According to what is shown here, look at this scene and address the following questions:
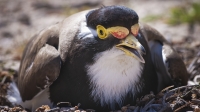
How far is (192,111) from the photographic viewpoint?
463 centimetres

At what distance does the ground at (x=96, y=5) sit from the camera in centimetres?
493

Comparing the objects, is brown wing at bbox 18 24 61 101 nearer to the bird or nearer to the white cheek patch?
the bird

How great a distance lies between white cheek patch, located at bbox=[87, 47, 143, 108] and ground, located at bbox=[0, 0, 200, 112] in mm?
182

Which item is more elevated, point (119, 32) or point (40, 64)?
point (119, 32)

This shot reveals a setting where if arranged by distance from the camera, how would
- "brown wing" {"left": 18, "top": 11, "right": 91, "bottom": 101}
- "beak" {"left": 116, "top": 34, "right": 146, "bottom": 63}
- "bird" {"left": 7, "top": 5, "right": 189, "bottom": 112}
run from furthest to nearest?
1. "brown wing" {"left": 18, "top": 11, "right": 91, "bottom": 101}
2. "bird" {"left": 7, "top": 5, "right": 189, "bottom": 112}
3. "beak" {"left": 116, "top": 34, "right": 146, "bottom": 63}

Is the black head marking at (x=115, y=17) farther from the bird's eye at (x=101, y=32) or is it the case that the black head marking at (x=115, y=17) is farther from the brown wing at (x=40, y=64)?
the brown wing at (x=40, y=64)

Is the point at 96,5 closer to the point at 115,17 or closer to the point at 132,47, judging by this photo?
the point at 115,17

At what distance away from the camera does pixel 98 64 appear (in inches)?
183

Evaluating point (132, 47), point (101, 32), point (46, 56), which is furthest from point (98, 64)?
point (46, 56)

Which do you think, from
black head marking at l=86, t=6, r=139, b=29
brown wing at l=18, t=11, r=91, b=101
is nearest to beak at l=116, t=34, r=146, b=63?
black head marking at l=86, t=6, r=139, b=29

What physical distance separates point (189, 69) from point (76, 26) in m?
1.80

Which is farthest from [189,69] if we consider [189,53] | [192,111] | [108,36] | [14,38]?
[14,38]

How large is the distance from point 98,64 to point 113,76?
0.20m

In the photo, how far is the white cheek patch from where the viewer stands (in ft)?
15.0
